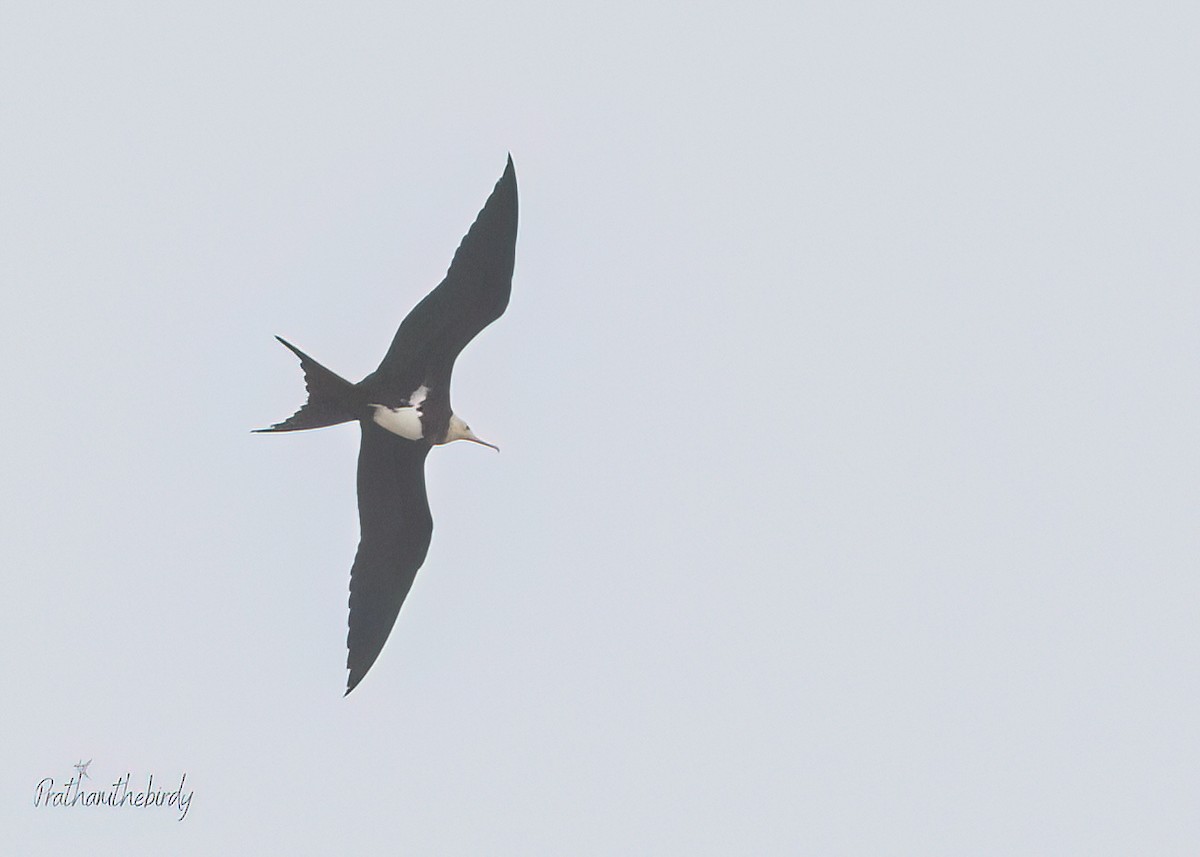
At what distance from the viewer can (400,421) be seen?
30.8 feet

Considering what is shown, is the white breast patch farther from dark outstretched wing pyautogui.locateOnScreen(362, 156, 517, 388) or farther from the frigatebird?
dark outstretched wing pyautogui.locateOnScreen(362, 156, 517, 388)

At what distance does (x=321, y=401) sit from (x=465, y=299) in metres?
0.96

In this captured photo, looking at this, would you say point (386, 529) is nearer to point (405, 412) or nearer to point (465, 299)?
point (405, 412)

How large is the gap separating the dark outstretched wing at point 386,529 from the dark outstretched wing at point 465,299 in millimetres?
502

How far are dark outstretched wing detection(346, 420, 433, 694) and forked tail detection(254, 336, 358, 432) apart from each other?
0.52 metres

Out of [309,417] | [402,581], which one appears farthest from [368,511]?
[309,417]

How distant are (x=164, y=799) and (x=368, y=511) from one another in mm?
2248

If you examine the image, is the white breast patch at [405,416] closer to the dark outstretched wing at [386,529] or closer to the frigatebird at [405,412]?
the frigatebird at [405,412]

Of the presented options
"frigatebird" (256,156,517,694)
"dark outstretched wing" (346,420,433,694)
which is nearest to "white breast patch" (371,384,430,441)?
"frigatebird" (256,156,517,694)

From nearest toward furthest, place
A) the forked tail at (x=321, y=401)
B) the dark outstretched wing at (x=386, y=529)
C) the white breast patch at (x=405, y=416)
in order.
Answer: the forked tail at (x=321, y=401), the white breast patch at (x=405, y=416), the dark outstretched wing at (x=386, y=529)

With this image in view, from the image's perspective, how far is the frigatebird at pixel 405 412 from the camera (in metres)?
8.71

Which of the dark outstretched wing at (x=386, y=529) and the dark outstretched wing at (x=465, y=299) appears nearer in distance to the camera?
the dark outstretched wing at (x=465, y=299)

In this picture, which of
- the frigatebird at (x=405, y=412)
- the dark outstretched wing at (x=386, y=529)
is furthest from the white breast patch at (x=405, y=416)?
the dark outstretched wing at (x=386, y=529)

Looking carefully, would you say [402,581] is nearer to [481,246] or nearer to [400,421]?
[400,421]
